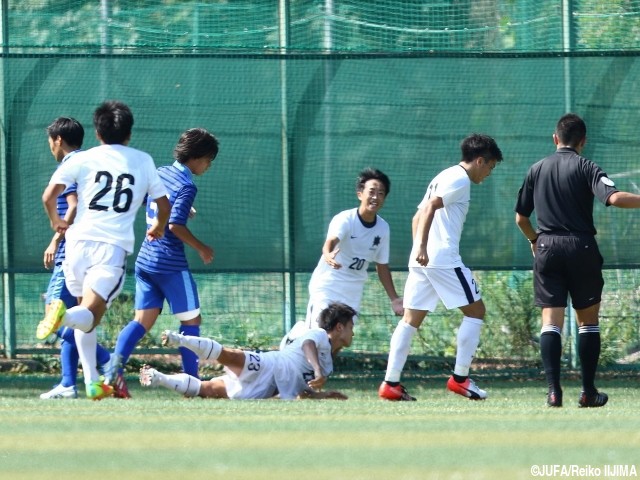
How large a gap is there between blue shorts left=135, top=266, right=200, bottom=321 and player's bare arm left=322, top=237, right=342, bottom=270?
0.92m

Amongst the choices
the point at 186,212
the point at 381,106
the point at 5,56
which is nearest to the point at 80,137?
the point at 186,212

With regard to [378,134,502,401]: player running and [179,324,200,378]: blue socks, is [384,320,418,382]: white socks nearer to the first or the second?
[378,134,502,401]: player running

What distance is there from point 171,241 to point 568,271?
258 cm

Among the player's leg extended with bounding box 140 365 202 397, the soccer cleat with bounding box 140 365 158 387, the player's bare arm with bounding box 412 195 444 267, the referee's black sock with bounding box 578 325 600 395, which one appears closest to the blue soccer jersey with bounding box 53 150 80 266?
the player's leg extended with bounding box 140 365 202 397

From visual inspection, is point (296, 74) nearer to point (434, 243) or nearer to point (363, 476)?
point (434, 243)

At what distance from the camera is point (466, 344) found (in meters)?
8.70

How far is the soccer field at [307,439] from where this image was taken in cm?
499

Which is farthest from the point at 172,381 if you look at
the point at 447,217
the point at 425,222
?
the point at 447,217

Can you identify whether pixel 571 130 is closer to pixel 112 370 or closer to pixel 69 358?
pixel 112 370

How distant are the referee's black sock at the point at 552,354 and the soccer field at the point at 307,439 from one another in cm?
17

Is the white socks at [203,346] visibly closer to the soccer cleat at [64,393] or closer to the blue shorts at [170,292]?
the blue shorts at [170,292]

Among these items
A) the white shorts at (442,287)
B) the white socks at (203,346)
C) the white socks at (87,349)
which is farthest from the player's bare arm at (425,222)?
the white socks at (87,349)

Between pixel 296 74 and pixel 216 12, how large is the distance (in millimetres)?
945

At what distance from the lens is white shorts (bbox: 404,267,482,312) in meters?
8.60
